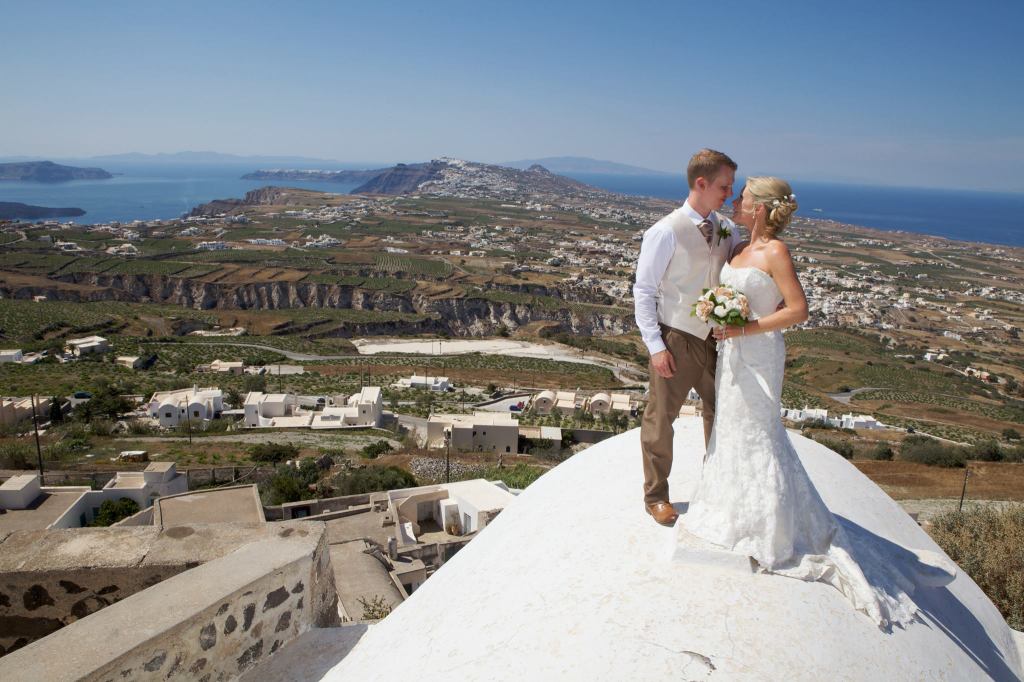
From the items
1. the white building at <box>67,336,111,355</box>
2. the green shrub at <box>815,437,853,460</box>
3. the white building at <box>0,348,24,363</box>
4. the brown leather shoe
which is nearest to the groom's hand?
the brown leather shoe

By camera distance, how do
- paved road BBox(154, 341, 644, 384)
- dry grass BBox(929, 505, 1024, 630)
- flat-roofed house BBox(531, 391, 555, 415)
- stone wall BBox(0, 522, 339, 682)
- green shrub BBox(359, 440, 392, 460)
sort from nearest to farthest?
stone wall BBox(0, 522, 339, 682) → dry grass BBox(929, 505, 1024, 630) → green shrub BBox(359, 440, 392, 460) → flat-roofed house BBox(531, 391, 555, 415) → paved road BBox(154, 341, 644, 384)

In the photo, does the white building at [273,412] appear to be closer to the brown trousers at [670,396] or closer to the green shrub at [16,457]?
the green shrub at [16,457]

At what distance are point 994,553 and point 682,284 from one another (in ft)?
21.6

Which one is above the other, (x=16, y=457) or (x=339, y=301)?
(x=16, y=457)

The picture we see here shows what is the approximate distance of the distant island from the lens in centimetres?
14871

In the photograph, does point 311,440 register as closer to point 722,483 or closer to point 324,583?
point 324,583

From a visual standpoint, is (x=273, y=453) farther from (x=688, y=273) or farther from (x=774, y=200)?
(x=774, y=200)

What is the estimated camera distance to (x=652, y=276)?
388cm

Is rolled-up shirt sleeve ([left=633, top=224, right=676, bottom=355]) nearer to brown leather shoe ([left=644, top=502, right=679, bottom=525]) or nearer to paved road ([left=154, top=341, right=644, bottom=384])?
brown leather shoe ([left=644, top=502, right=679, bottom=525])

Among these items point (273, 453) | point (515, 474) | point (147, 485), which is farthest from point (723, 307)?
point (273, 453)

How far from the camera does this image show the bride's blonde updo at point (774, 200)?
3.60 m

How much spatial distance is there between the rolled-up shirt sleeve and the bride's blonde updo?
509 mm

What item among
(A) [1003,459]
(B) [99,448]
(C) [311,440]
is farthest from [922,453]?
(B) [99,448]

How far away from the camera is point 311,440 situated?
26.1m
